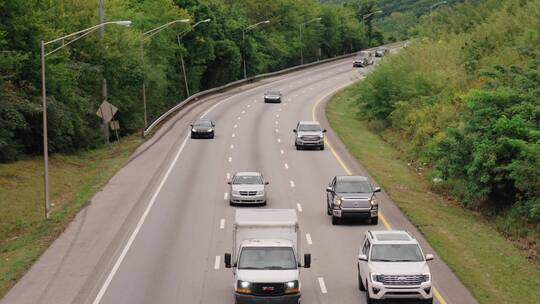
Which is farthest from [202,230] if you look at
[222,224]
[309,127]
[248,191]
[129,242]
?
[309,127]

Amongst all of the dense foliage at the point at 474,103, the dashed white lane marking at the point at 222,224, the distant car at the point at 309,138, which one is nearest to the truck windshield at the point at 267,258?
the dashed white lane marking at the point at 222,224

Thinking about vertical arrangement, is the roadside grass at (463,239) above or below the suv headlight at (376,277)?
below

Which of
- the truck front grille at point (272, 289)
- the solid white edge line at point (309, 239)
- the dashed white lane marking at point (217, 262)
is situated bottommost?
the dashed white lane marking at point (217, 262)

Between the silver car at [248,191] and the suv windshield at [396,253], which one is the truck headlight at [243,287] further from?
the silver car at [248,191]

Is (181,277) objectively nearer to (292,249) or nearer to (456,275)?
(292,249)

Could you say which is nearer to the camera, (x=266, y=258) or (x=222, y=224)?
(x=266, y=258)

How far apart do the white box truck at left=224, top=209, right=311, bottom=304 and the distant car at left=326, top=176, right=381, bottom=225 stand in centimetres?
836

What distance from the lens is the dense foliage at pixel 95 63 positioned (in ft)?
178

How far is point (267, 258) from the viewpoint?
2517 centimetres

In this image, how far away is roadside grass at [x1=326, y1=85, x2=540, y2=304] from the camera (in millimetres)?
27812

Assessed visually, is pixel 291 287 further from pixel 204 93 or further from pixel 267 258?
pixel 204 93

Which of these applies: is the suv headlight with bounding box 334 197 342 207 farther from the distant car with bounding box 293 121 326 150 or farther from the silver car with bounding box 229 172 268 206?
the distant car with bounding box 293 121 326 150

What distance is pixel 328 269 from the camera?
29.8m

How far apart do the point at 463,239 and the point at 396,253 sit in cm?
1062
